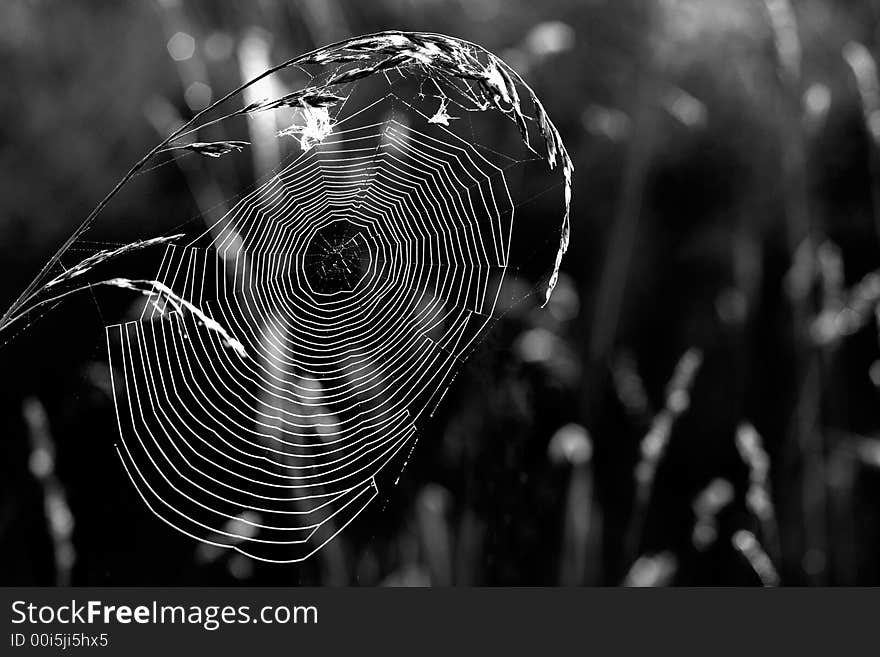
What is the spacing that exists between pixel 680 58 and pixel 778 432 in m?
0.84

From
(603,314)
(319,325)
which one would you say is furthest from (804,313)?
(319,325)

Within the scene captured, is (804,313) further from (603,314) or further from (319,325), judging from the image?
(319,325)

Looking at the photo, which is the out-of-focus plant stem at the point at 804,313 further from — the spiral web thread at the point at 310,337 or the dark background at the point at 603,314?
the spiral web thread at the point at 310,337

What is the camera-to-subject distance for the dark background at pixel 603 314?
1305 millimetres

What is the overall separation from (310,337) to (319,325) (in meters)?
0.04

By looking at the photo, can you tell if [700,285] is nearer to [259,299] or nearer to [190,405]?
[259,299]

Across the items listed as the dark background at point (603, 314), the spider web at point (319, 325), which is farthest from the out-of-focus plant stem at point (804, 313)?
the spider web at point (319, 325)

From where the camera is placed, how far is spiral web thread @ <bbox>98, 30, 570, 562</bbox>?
1279mm

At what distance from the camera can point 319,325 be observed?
5.32 feet

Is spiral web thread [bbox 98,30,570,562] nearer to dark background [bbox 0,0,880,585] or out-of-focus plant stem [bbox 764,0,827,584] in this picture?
dark background [bbox 0,0,880,585]

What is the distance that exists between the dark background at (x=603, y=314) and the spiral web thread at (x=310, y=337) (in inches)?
3.0

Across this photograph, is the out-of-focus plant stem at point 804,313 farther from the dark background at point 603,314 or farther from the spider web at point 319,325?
the spider web at point 319,325

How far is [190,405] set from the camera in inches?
57.6

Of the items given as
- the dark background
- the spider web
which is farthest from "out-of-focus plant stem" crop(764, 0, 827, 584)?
the spider web
